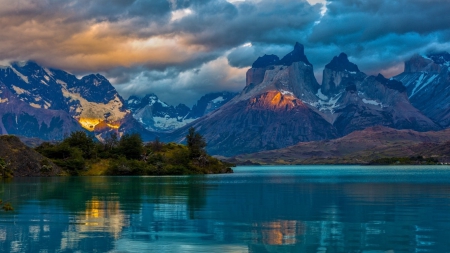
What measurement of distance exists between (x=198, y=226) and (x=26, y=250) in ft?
66.8

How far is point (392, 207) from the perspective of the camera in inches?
3292

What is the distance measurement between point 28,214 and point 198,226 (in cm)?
2444

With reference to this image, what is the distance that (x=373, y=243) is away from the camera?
168ft

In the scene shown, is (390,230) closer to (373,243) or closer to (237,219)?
(373,243)

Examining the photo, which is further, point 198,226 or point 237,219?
point 237,219

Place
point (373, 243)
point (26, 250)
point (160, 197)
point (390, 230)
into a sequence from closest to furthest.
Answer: point (26, 250) → point (373, 243) → point (390, 230) → point (160, 197)

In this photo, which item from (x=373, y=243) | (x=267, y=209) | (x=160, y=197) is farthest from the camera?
(x=160, y=197)

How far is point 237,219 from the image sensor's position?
6981 centimetres

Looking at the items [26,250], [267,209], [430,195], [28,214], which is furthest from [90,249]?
[430,195]

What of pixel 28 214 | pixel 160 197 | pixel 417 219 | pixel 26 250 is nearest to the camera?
pixel 26 250

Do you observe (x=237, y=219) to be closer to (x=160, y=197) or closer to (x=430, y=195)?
(x=160, y=197)

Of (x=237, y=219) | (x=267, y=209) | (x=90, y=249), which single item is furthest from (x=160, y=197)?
(x=90, y=249)

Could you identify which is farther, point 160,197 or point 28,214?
point 160,197

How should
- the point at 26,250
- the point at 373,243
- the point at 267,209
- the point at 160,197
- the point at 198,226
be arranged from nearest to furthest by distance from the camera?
the point at 26,250
the point at 373,243
the point at 198,226
the point at 267,209
the point at 160,197
